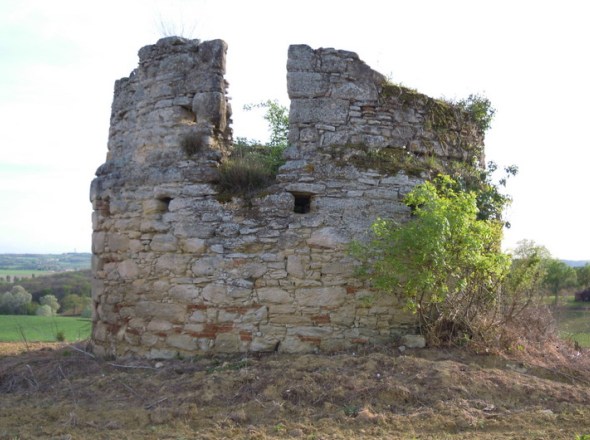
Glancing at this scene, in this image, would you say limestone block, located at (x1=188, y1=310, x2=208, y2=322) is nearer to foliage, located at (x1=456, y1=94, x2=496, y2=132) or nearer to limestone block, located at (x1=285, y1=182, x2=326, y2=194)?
limestone block, located at (x1=285, y1=182, x2=326, y2=194)

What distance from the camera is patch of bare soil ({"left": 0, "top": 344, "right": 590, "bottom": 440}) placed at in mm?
5000

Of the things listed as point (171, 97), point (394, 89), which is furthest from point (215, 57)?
point (394, 89)

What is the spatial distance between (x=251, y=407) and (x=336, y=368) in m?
1.09

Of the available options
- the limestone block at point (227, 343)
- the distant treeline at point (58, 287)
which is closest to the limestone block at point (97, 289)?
the limestone block at point (227, 343)

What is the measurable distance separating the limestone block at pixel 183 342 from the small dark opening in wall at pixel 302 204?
203 centimetres

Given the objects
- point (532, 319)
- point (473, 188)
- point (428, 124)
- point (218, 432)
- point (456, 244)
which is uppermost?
point (428, 124)

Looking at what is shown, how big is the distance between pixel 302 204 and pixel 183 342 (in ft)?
7.35

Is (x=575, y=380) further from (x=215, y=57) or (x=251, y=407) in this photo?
(x=215, y=57)

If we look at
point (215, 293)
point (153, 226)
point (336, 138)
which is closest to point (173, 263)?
point (153, 226)

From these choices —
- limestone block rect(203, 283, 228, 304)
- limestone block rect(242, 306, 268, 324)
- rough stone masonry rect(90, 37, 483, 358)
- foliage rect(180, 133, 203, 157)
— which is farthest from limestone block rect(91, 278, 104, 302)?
limestone block rect(242, 306, 268, 324)

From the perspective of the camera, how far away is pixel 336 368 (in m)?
6.08

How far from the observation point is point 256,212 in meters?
6.99

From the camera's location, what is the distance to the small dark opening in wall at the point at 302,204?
23.3 feet

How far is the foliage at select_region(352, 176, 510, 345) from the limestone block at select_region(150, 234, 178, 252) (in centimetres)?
227
